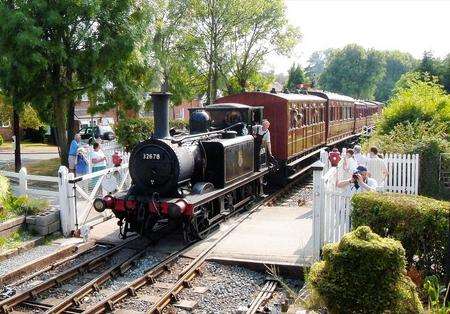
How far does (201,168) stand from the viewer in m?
10.1

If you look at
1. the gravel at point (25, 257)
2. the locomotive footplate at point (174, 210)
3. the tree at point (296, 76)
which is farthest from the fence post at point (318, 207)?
the tree at point (296, 76)

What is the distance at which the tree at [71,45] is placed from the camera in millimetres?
14266

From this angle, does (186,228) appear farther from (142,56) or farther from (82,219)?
(142,56)

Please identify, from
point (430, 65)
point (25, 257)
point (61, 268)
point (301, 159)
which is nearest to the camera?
point (61, 268)

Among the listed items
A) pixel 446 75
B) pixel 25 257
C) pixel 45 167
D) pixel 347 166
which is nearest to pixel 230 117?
pixel 347 166

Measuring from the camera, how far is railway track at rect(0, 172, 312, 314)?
654 centimetres

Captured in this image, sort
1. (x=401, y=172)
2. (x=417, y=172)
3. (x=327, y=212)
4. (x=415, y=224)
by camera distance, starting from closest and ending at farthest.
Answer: (x=415, y=224)
(x=327, y=212)
(x=417, y=172)
(x=401, y=172)

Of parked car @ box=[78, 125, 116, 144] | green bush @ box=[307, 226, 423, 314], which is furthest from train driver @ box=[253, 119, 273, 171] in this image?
parked car @ box=[78, 125, 116, 144]

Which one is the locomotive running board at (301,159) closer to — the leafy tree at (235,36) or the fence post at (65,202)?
the fence post at (65,202)

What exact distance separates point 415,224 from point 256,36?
26.6 m

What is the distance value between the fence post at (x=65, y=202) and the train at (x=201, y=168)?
0.81 m

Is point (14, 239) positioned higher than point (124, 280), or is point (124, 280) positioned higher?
point (14, 239)

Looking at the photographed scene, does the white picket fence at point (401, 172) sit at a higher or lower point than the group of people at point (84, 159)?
lower

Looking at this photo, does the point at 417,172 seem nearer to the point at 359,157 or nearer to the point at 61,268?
the point at 359,157
